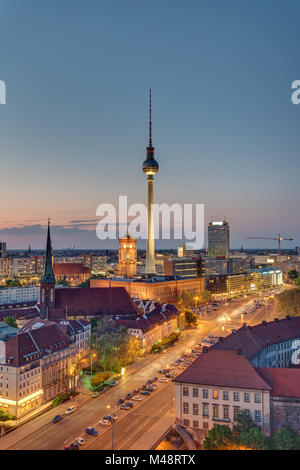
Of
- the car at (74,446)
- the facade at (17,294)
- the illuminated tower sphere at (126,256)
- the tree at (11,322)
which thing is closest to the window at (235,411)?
the car at (74,446)

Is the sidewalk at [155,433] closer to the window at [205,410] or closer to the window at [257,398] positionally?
the window at [205,410]

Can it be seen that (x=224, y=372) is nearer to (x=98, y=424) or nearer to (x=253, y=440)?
(x=253, y=440)

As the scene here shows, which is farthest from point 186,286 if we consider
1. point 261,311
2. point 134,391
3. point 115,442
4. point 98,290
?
point 115,442

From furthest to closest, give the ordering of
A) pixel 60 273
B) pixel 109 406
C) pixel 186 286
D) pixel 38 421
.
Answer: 1. pixel 60 273
2. pixel 186 286
3. pixel 109 406
4. pixel 38 421

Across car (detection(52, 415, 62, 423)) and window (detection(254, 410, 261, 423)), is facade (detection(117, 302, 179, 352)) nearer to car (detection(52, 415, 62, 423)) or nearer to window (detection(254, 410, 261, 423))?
car (detection(52, 415, 62, 423))

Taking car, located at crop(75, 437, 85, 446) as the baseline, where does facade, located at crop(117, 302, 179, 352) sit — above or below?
above

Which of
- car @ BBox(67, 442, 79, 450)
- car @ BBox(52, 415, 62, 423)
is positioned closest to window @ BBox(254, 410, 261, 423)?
car @ BBox(67, 442, 79, 450)
